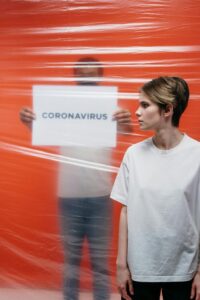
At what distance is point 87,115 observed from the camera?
1.34 meters

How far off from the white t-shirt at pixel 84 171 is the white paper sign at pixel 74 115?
30mm

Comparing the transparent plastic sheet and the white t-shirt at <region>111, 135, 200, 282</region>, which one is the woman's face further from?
the transparent plastic sheet

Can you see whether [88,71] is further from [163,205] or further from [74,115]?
[163,205]

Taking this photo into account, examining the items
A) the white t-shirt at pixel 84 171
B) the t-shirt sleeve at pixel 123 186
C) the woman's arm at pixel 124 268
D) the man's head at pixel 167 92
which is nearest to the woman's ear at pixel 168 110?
the man's head at pixel 167 92

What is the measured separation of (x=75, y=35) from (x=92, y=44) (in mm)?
73

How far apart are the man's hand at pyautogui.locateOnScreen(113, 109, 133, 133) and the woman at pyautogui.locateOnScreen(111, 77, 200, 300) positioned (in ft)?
1.11

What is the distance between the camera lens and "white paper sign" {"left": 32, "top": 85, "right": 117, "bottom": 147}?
1.33m

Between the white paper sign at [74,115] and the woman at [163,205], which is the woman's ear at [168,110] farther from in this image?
the white paper sign at [74,115]

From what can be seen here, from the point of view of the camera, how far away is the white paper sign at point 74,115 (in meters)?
1.33

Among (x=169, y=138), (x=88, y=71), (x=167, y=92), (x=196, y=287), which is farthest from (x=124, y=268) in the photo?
(x=88, y=71)

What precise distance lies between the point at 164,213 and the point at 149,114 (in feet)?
0.86

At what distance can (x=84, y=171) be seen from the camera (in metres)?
1.34

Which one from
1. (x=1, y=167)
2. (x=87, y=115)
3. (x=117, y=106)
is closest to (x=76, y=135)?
(x=87, y=115)

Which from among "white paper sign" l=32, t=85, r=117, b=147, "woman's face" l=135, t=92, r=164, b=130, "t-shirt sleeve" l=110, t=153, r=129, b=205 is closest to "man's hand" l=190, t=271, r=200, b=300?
"t-shirt sleeve" l=110, t=153, r=129, b=205
